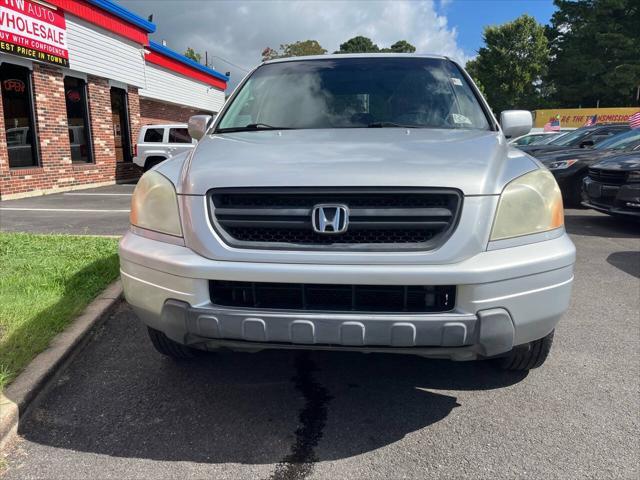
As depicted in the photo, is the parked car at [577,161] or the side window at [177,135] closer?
the parked car at [577,161]

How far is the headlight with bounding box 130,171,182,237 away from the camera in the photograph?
94.4 inches

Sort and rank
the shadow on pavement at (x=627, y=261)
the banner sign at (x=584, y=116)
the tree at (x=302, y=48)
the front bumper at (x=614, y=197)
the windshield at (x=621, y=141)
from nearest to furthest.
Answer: the shadow on pavement at (x=627, y=261)
the front bumper at (x=614, y=197)
the windshield at (x=621, y=141)
the banner sign at (x=584, y=116)
the tree at (x=302, y=48)

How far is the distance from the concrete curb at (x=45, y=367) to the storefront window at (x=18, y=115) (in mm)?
9307

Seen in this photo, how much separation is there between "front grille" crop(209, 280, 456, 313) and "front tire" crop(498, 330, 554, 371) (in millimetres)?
712

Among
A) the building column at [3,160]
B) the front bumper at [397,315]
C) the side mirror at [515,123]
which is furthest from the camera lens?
the building column at [3,160]

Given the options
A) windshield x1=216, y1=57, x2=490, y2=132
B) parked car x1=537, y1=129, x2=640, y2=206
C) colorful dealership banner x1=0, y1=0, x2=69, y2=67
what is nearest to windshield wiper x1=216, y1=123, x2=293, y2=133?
windshield x1=216, y1=57, x2=490, y2=132

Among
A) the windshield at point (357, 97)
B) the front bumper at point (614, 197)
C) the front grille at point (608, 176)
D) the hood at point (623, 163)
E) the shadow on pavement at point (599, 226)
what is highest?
the windshield at point (357, 97)

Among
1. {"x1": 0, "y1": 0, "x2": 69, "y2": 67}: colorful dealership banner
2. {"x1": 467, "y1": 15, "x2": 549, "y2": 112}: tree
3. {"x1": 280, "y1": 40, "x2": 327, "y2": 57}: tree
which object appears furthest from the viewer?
{"x1": 280, "y1": 40, "x2": 327, "y2": 57}: tree

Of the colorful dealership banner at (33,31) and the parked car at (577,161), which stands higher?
the colorful dealership banner at (33,31)

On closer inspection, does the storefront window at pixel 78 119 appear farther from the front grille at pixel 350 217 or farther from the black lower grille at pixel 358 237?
the black lower grille at pixel 358 237

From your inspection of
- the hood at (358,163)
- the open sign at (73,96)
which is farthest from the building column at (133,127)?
the hood at (358,163)

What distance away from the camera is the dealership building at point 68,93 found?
1120cm

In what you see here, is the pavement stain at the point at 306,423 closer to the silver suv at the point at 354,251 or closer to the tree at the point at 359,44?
the silver suv at the point at 354,251

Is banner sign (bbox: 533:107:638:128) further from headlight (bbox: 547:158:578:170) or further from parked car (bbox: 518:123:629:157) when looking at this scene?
headlight (bbox: 547:158:578:170)
